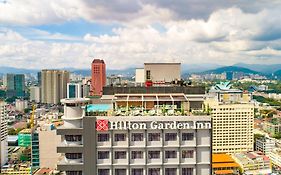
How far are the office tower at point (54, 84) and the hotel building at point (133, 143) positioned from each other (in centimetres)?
17679

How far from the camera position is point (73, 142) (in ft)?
65.9

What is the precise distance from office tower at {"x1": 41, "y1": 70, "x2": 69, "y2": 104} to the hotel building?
17679 centimetres

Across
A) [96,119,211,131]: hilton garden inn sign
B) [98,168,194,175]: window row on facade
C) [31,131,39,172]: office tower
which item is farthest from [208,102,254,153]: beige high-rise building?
[96,119,211,131]: hilton garden inn sign

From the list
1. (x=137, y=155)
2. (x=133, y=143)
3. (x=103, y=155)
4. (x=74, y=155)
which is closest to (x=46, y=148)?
(x=74, y=155)

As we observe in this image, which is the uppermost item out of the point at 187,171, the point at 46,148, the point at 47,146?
the point at 187,171

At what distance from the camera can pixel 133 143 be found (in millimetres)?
20031

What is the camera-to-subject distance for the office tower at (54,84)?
192750 mm

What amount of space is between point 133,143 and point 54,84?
7159 inches

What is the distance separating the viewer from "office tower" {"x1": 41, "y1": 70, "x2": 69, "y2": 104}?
193 m

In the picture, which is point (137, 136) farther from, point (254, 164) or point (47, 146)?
point (47, 146)

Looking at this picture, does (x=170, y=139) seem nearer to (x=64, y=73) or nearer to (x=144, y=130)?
(x=144, y=130)

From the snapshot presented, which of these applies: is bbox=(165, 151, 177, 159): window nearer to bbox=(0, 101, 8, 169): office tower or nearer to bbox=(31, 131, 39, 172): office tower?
bbox=(31, 131, 39, 172): office tower

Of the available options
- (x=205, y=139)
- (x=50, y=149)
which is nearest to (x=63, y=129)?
(x=205, y=139)

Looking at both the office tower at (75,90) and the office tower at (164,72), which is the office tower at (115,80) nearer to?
the office tower at (164,72)
